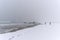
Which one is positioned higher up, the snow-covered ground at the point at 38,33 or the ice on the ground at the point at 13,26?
the ice on the ground at the point at 13,26

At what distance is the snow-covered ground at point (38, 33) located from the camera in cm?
98

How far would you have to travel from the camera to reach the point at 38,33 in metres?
1.09

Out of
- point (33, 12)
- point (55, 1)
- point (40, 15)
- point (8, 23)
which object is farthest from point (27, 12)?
point (55, 1)

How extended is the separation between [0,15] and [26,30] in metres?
0.42

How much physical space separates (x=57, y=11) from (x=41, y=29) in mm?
337

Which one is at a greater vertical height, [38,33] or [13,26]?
[13,26]

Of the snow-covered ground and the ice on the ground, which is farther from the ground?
the ice on the ground

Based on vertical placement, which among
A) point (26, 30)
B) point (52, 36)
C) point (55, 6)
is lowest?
point (52, 36)

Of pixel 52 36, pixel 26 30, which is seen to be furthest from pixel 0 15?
pixel 52 36

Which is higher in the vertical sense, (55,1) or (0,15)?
(55,1)

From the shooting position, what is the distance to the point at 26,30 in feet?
3.53

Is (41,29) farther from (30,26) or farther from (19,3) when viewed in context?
(19,3)

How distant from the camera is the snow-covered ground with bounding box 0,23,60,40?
98cm

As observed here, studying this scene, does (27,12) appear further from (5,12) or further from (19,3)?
(5,12)
